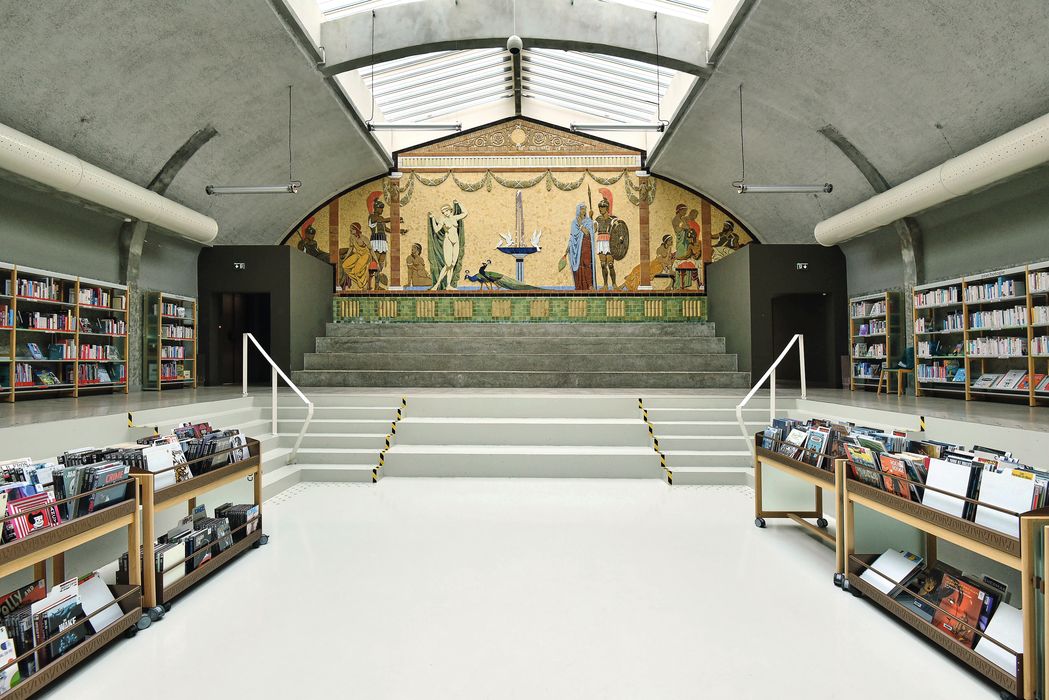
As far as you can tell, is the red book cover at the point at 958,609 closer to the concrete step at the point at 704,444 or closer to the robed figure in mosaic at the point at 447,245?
the concrete step at the point at 704,444

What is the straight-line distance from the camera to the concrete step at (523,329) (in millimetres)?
12289

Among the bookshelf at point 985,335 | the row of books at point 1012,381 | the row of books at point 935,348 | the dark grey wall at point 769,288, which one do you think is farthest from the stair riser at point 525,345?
the row of books at point 1012,381

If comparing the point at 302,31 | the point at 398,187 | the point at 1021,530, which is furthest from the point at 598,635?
the point at 398,187

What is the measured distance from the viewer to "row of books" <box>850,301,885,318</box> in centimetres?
955

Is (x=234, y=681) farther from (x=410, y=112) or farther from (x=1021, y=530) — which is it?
(x=410, y=112)

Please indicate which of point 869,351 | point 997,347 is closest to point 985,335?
point 997,347

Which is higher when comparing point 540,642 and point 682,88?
point 682,88

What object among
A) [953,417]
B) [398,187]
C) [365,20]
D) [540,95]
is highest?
[540,95]

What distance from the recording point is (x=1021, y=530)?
2029 millimetres

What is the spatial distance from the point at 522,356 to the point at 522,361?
12cm

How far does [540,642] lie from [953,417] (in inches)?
208

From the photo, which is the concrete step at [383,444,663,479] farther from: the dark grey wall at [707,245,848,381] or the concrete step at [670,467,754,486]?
the dark grey wall at [707,245,848,381]

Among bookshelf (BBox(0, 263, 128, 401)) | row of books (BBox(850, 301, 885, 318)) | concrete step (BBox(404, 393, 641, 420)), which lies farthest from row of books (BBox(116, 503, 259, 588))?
row of books (BBox(850, 301, 885, 318))

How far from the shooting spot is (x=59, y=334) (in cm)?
808
